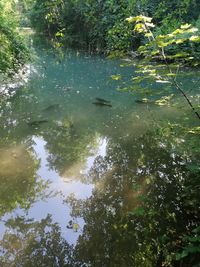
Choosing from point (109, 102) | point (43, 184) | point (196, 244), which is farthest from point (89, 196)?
point (109, 102)

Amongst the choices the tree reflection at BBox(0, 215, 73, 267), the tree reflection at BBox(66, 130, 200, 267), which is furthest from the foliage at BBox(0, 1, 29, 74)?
the tree reflection at BBox(0, 215, 73, 267)

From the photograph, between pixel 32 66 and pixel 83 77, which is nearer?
pixel 83 77

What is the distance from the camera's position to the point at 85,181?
21.1ft

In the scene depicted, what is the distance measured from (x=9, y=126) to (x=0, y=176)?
3192 millimetres

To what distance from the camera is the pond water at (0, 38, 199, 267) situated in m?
4.59

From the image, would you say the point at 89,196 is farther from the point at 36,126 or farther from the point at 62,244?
the point at 36,126

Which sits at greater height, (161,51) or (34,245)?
(161,51)

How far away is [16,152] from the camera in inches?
305

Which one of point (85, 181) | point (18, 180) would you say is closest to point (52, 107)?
point (18, 180)

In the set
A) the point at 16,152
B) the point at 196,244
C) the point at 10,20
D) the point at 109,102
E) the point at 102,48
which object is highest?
the point at 10,20

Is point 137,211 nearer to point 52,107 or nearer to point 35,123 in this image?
point 35,123

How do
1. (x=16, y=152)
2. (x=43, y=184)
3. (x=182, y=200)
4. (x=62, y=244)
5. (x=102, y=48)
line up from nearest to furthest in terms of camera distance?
(x=62, y=244) < (x=182, y=200) < (x=43, y=184) < (x=16, y=152) < (x=102, y=48)

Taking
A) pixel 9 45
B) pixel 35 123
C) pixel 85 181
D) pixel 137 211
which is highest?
pixel 9 45

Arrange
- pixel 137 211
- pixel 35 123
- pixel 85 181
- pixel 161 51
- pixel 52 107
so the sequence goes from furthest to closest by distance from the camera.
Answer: pixel 52 107 → pixel 35 123 → pixel 85 181 → pixel 137 211 → pixel 161 51
